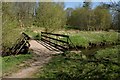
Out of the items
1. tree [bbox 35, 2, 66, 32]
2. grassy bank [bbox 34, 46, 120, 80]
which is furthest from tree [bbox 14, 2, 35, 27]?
grassy bank [bbox 34, 46, 120, 80]

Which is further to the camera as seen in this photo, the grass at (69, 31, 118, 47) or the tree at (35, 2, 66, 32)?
the tree at (35, 2, 66, 32)

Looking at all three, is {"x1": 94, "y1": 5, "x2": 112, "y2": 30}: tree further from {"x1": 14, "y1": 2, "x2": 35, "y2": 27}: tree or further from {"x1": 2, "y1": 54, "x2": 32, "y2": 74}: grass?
{"x1": 2, "y1": 54, "x2": 32, "y2": 74}: grass

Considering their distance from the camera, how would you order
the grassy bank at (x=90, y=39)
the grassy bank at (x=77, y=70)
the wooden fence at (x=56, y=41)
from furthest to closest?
1. the grassy bank at (x=90, y=39)
2. the wooden fence at (x=56, y=41)
3. the grassy bank at (x=77, y=70)

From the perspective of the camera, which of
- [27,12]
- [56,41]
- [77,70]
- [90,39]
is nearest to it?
[77,70]

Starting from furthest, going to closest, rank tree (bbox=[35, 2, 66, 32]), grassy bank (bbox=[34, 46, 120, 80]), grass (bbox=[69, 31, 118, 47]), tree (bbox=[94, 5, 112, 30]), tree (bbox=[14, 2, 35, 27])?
tree (bbox=[94, 5, 112, 30]) < tree (bbox=[14, 2, 35, 27]) < tree (bbox=[35, 2, 66, 32]) < grass (bbox=[69, 31, 118, 47]) < grassy bank (bbox=[34, 46, 120, 80])

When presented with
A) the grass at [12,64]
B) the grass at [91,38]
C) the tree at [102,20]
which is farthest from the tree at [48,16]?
the grass at [12,64]

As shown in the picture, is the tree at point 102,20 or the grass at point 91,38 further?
the tree at point 102,20

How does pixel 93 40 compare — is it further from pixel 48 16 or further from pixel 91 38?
pixel 48 16

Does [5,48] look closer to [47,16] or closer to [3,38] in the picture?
[3,38]

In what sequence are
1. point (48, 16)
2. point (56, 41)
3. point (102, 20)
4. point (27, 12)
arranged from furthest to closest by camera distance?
point (102, 20) < point (27, 12) < point (48, 16) < point (56, 41)

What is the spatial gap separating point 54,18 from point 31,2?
761 centimetres

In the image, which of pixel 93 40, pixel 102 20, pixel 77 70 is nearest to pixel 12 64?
pixel 77 70

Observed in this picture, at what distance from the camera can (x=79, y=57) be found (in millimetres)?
15961

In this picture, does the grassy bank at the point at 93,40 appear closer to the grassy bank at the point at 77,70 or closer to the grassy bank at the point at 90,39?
the grassy bank at the point at 90,39
